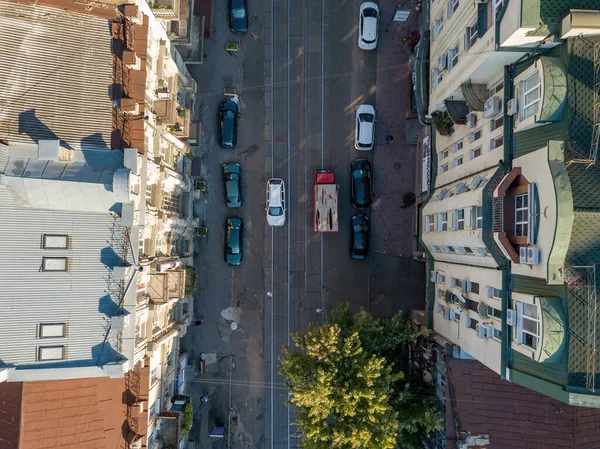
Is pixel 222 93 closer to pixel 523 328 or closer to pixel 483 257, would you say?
pixel 483 257

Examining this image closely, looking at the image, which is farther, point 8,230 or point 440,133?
point 440,133

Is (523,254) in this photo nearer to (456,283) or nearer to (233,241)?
(456,283)

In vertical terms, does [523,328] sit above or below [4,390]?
above

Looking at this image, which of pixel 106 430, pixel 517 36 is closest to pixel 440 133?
pixel 517 36

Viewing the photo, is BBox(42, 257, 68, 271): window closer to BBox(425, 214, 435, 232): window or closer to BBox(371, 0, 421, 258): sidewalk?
BBox(371, 0, 421, 258): sidewalk

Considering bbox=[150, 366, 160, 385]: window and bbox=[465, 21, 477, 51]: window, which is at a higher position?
bbox=[465, 21, 477, 51]: window

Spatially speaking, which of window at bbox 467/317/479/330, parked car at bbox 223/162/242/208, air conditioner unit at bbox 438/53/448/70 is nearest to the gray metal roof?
parked car at bbox 223/162/242/208

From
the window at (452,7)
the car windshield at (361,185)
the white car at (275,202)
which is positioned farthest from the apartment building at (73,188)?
the window at (452,7)
